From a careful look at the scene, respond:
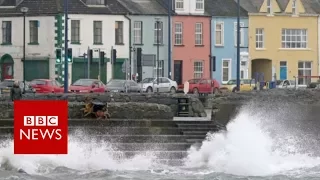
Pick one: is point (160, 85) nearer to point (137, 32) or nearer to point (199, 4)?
point (137, 32)

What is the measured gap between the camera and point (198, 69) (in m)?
87.8

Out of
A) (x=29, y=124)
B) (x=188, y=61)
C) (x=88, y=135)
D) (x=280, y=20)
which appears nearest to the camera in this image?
(x=29, y=124)

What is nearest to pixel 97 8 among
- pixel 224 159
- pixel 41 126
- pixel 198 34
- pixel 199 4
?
pixel 198 34

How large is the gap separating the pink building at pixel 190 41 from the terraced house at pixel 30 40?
10.9m

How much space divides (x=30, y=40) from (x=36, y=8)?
2231 millimetres

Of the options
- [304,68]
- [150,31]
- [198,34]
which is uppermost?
[150,31]

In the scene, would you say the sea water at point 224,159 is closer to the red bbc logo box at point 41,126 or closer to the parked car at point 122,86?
the red bbc logo box at point 41,126

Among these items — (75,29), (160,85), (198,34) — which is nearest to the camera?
(160,85)

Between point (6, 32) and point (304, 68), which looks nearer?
point (6, 32)

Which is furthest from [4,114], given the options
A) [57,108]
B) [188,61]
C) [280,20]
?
[280,20]

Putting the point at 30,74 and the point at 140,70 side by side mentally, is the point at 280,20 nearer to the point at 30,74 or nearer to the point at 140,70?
the point at 140,70

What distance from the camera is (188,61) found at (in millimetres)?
86938

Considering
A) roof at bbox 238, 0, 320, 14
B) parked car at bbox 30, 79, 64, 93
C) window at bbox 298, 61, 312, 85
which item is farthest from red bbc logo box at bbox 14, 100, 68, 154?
window at bbox 298, 61, 312, 85

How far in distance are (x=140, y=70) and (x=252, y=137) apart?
41090 millimetres
